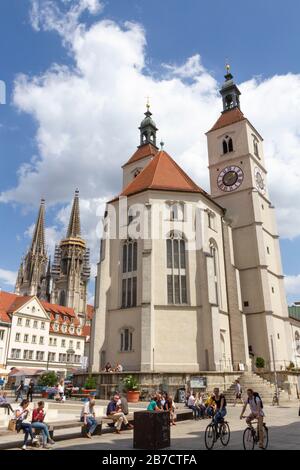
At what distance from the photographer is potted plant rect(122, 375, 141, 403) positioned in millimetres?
22531

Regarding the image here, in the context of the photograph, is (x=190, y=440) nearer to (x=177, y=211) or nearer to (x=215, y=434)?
(x=215, y=434)

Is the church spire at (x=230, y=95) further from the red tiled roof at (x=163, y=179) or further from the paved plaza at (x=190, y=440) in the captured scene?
the paved plaza at (x=190, y=440)

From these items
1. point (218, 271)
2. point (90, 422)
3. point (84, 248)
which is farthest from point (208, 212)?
point (84, 248)

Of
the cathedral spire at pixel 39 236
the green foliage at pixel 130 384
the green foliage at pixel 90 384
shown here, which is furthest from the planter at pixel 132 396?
the cathedral spire at pixel 39 236

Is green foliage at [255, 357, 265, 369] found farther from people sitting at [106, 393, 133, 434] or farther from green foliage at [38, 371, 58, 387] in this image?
people sitting at [106, 393, 133, 434]

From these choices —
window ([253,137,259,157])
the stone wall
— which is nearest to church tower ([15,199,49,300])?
window ([253,137,259,157])

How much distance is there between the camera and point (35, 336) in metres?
56.2

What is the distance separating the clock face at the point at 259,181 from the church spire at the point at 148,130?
50.9 ft

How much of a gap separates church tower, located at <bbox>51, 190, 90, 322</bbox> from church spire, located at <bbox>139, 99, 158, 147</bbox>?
61.1 metres

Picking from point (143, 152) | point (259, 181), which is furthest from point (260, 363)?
Result: point (143, 152)

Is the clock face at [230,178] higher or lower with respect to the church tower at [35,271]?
lower

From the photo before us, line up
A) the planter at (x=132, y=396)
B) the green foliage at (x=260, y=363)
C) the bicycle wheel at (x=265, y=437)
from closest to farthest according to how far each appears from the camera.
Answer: the bicycle wheel at (x=265, y=437) → the planter at (x=132, y=396) → the green foliage at (x=260, y=363)

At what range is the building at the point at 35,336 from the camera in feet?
169

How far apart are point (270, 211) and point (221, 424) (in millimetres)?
33774
